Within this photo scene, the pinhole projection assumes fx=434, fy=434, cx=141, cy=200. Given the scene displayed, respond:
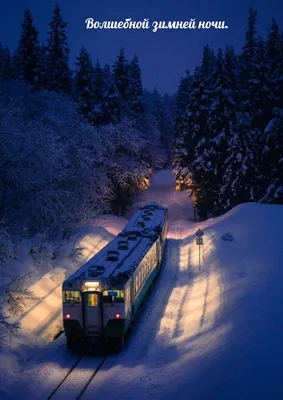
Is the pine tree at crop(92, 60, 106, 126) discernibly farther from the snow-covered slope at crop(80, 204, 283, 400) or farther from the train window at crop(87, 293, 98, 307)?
the train window at crop(87, 293, 98, 307)

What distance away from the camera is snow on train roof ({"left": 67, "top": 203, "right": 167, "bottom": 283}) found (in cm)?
1500

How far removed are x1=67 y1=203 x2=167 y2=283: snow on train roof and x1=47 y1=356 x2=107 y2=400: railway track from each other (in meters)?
2.71

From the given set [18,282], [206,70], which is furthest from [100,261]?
[206,70]

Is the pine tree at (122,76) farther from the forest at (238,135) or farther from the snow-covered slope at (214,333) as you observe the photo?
the snow-covered slope at (214,333)

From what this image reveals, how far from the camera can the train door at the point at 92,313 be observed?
572 inches

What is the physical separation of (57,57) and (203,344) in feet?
119

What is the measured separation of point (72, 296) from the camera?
574 inches

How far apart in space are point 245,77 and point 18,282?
40.1 meters

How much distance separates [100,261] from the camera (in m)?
16.7

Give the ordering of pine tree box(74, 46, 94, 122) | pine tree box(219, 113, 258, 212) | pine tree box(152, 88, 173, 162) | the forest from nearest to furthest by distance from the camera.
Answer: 1. the forest
2. pine tree box(219, 113, 258, 212)
3. pine tree box(74, 46, 94, 122)
4. pine tree box(152, 88, 173, 162)

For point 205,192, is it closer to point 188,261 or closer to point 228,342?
point 188,261

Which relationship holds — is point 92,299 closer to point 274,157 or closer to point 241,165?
point 274,157

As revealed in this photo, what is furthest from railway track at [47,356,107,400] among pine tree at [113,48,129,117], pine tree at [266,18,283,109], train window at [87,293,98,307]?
pine tree at [113,48,129,117]

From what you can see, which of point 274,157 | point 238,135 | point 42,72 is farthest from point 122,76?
point 274,157
